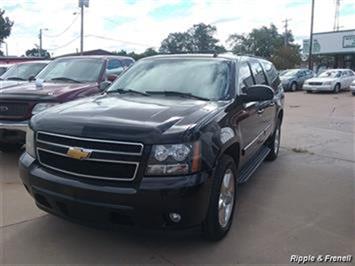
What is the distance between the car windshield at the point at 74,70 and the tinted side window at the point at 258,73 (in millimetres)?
3065

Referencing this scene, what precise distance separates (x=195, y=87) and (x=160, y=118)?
1182mm

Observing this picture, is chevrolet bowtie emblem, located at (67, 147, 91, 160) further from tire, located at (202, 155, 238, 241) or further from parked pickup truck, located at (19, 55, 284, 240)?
tire, located at (202, 155, 238, 241)

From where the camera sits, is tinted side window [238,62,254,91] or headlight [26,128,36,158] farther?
tinted side window [238,62,254,91]

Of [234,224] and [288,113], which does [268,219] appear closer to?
[234,224]

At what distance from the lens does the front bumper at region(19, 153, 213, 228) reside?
328 centimetres

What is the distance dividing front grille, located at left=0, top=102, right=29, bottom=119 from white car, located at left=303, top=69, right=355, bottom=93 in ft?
75.5

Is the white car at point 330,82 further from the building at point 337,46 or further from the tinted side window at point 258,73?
the tinted side window at point 258,73

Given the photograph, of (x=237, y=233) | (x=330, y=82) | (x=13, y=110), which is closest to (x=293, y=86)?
(x=330, y=82)

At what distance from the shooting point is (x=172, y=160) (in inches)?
132

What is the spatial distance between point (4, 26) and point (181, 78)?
193 ft

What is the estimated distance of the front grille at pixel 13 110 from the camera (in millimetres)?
6352

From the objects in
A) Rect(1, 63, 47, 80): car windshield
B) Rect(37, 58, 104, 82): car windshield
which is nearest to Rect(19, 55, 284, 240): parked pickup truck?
Rect(37, 58, 104, 82): car windshield

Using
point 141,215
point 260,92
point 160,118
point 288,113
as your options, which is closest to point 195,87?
point 260,92

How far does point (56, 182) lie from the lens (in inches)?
139
